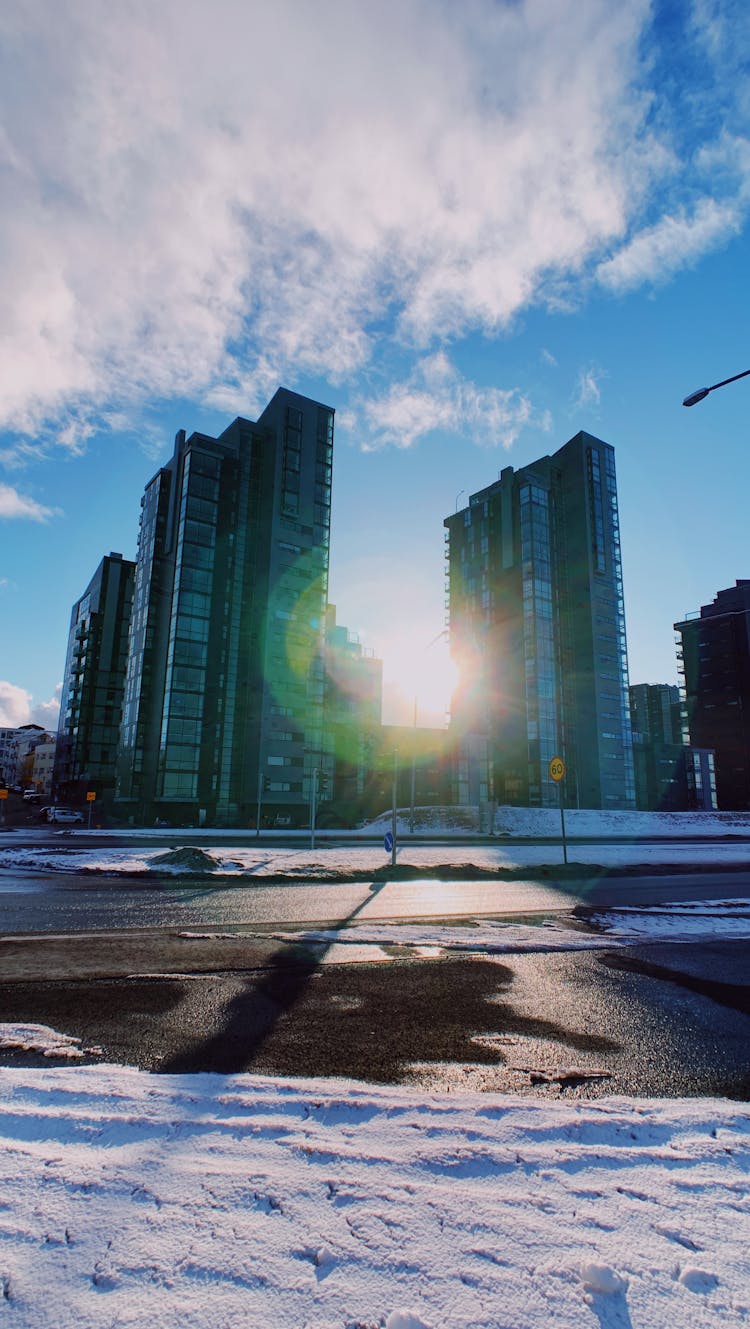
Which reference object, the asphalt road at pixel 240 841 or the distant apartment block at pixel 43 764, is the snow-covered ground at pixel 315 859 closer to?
the asphalt road at pixel 240 841

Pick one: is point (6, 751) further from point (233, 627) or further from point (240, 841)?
point (240, 841)

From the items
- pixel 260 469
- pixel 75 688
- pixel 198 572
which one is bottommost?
pixel 75 688

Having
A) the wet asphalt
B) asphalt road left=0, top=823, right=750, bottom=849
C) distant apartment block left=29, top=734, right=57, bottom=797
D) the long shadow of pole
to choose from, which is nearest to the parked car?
asphalt road left=0, top=823, right=750, bottom=849

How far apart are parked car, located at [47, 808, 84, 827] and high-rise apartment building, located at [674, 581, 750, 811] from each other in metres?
74.1

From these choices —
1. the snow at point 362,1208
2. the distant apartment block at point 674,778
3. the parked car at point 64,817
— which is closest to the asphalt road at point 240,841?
the parked car at point 64,817

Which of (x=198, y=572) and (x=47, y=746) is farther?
(x=47, y=746)

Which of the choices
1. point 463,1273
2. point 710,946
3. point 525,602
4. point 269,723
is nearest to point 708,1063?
point 463,1273

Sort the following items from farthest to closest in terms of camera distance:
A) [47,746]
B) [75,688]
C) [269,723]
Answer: [47,746], [75,688], [269,723]

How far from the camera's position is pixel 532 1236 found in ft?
8.23

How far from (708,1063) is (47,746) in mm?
148324

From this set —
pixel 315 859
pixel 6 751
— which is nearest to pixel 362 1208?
pixel 315 859

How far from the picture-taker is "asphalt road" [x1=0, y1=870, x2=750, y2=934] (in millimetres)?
10766

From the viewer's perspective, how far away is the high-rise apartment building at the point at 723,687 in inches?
3150

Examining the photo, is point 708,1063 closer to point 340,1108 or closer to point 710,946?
point 340,1108
